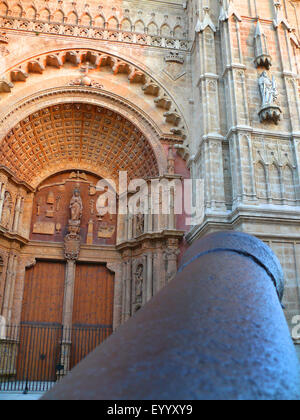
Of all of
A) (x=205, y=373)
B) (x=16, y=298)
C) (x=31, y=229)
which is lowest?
(x=205, y=373)

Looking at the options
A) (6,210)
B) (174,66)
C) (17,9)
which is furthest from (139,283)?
(17,9)

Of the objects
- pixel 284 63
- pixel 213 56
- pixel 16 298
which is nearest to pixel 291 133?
pixel 284 63

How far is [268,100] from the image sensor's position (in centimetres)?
988

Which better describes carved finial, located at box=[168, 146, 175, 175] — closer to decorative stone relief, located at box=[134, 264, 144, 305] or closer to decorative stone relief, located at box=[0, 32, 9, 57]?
decorative stone relief, located at box=[134, 264, 144, 305]

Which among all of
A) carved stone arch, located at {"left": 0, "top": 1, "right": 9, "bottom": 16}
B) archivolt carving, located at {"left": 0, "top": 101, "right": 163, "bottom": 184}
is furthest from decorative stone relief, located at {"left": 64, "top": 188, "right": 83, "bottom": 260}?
carved stone arch, located at {"left": 0, "top": 1, "right": 9, "bottom": 16}

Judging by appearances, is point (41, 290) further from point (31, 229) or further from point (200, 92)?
point (200, 92)

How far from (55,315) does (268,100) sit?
9.00m

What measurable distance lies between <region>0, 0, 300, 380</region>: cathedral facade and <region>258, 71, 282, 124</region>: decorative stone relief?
0.13 feet

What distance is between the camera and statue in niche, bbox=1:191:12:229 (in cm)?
1124

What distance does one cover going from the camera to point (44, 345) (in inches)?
445

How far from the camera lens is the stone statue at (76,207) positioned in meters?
12.9

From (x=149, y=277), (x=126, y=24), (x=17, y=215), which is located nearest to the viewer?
(x=149, y=277)

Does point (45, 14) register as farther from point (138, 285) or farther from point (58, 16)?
point (138, 285)

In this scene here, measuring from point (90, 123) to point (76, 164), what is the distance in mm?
1732
